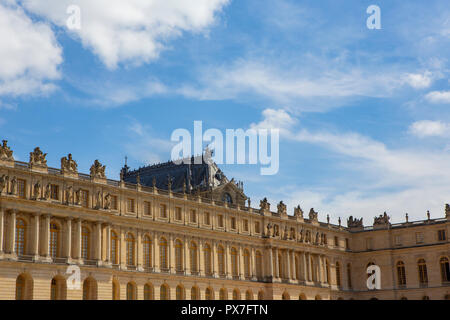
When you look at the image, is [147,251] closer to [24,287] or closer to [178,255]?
[178,255]

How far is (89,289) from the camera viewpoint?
62656mm

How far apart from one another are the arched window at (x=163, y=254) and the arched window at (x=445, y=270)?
42960mm

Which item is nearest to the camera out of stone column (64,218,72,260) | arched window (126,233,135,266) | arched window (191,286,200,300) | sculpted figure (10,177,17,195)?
sculpted figure (10,177,17,195)

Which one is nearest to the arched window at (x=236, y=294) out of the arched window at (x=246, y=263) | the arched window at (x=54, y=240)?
the arched window at (x=246, y=263)

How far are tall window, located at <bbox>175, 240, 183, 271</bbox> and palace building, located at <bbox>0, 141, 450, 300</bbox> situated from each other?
0.36ft

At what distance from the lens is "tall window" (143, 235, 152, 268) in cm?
7031

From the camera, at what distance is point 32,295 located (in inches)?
2272

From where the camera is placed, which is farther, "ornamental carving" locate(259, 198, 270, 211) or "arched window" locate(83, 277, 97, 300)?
"ornamental carving" locate(259, 198, 270, 211)

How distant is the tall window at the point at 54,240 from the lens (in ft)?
200

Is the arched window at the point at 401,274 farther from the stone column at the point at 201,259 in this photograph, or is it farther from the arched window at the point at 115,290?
the arched window at the point at 115,290

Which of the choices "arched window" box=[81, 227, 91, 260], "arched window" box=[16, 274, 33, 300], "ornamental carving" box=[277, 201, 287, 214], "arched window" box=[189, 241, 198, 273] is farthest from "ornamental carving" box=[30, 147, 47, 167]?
"ornamental carving" box=[277, 201, 287, 214]

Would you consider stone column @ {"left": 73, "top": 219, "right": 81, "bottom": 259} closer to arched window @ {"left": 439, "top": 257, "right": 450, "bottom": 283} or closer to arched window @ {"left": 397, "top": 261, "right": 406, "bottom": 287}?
arched window @ {"left": 397, "top": 261, "right": 406, "bottom": 287}
